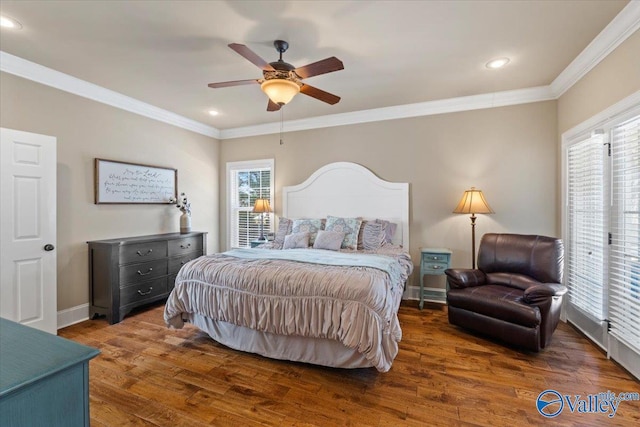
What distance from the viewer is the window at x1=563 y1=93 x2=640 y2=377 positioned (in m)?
2.27

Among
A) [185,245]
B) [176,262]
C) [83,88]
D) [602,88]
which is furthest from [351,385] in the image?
[83,88]

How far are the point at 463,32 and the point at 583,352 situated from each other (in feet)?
9.84

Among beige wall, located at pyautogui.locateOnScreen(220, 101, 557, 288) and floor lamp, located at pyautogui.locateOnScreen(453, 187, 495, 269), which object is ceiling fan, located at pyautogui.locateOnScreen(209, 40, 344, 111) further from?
floor lamp, located at pyautogui.locateOnScreen(453, 187, 495, 269)

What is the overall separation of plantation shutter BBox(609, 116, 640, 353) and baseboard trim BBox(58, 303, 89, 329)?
17.4 ft

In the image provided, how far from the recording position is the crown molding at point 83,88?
2.89m

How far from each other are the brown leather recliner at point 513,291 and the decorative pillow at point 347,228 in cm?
122

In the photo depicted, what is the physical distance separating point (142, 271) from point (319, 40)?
3344 mm

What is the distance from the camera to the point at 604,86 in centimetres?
263

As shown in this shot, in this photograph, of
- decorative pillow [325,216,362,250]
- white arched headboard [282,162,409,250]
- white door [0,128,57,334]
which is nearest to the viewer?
white door [0,128,57,334]

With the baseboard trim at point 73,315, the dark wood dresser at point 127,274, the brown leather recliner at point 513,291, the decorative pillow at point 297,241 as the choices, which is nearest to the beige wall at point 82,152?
the baseboard trim at point 73,315

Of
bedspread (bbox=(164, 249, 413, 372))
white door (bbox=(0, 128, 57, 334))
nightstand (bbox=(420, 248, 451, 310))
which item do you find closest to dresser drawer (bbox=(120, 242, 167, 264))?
white door (bbox=(0, 128, 57, 334))

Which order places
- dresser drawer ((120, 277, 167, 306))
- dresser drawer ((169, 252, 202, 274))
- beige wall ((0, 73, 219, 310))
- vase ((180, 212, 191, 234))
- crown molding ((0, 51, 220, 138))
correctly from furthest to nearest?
vase ((180, 212, 191, 234)) → dresser drawer ((169, 252, 202, 274)) → dresser drawer ((120, 277, 167, 306)) → beige wall ((0, 73, 219, 310)) → crown molding ((0, 51, 220, 138))

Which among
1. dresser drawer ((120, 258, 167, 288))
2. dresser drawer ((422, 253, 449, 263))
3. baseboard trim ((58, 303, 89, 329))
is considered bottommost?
baseboard trim ((58, 303, 89, 329))

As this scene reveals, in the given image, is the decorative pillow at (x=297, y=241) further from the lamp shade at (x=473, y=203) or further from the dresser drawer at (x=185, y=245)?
the lamp shade at (x=473, y=203)
